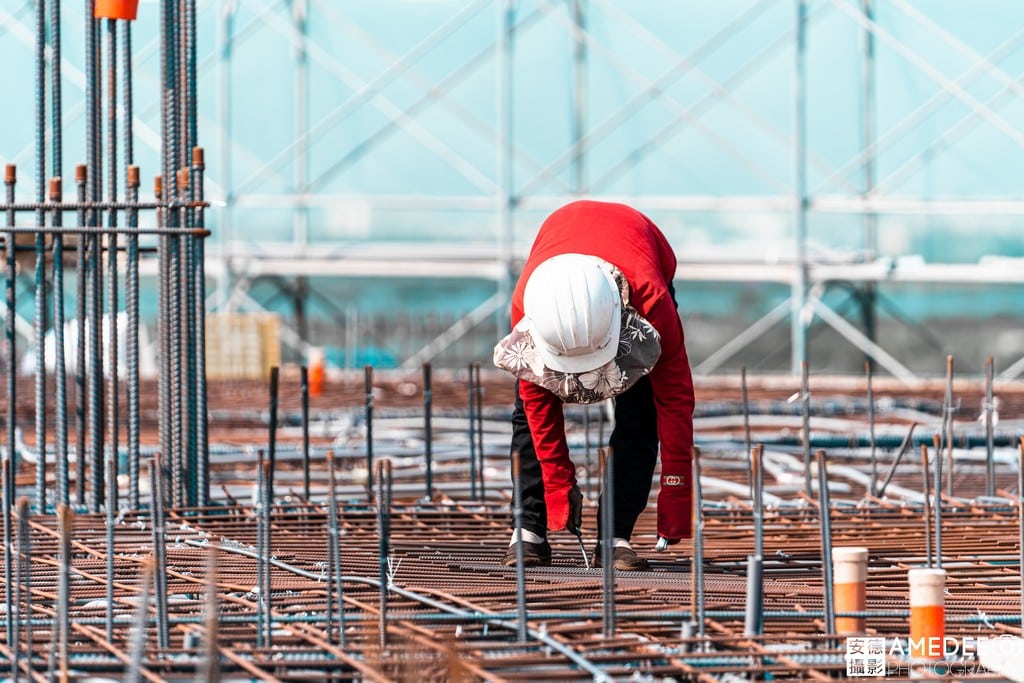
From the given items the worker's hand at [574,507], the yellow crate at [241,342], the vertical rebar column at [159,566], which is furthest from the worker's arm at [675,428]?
Answer: the yellow crate at [241,342]

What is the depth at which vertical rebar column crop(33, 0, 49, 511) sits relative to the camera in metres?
5.48

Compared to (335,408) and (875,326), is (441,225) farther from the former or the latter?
(335,408)

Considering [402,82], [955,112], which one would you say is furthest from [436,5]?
[955,112]

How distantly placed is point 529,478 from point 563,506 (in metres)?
0.25

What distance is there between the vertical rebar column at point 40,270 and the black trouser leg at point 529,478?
5.44 ft

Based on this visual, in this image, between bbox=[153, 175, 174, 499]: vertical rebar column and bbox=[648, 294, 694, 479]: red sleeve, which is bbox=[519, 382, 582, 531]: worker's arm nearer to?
bbox=[648, 294, 694, 479]: red sleeve

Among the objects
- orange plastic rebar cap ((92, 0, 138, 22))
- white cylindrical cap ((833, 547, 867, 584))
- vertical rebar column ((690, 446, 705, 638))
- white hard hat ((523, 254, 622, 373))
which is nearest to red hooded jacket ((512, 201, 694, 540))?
white hard hat ((523, 254, 622, 373))

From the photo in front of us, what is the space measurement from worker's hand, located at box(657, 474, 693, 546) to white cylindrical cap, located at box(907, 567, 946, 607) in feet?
3.55

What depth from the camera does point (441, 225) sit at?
1725cm

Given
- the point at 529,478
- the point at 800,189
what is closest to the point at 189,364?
the point at 529,478

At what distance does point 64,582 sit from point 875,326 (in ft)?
47.6

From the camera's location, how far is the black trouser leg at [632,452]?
4.55 m

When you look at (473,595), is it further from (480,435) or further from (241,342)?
(241,342)

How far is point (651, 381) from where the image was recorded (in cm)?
436
